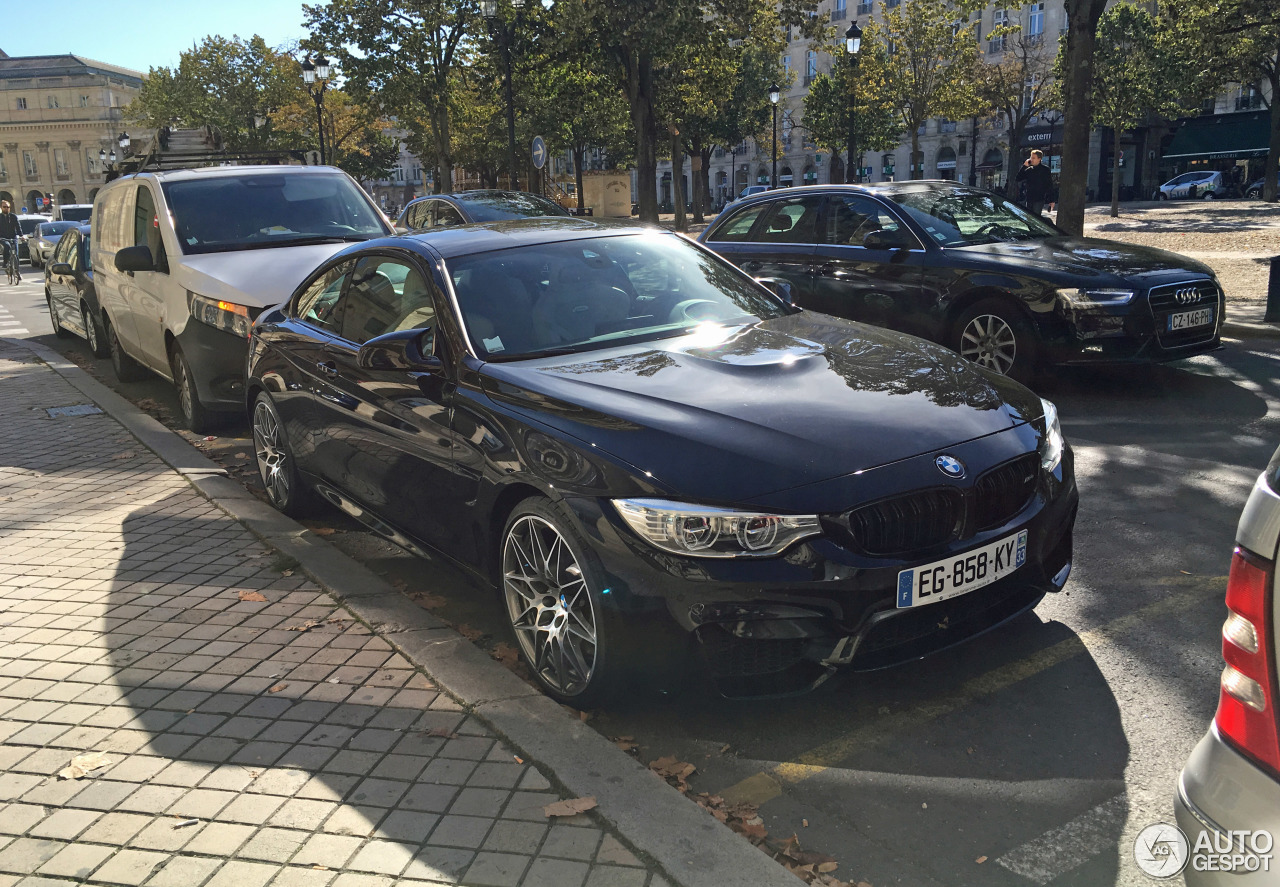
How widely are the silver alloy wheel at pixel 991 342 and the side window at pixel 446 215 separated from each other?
7112 mm

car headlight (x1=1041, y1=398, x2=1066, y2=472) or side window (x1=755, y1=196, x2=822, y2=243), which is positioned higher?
side window (x1=755, y1=196, x2=822, y2=243)

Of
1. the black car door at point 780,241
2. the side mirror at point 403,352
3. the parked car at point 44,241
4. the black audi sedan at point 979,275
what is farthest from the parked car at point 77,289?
the parked car at point 44,241

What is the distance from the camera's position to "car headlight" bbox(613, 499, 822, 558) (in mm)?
3229

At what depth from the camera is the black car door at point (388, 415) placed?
439 cm

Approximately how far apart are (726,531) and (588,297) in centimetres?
175

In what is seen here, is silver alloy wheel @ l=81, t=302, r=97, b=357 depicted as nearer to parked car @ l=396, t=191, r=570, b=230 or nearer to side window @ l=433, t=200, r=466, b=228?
parked car @ l=396, t=191, r=570, b=230

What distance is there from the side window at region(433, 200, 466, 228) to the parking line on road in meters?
10.6

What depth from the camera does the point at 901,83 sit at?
45156 mm

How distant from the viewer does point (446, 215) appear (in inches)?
551

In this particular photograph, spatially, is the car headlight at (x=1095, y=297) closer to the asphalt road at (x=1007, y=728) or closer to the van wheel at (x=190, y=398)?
the asphalt road at (x=1007, y=728)

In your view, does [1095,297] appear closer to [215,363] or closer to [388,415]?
[388,415]

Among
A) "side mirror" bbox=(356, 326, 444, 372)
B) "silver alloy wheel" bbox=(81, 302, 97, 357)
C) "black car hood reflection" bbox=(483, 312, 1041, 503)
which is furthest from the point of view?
"silver alloy wheel" bbox=(81, 302, 97, 357)

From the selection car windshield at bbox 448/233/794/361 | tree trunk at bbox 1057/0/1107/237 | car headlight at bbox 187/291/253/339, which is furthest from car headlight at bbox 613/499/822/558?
tree trunk at bbox 1057/0/1107/237

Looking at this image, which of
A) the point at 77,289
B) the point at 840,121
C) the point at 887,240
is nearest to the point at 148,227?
the point at 77,289
